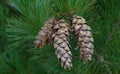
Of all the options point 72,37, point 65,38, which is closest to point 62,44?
point 65,38

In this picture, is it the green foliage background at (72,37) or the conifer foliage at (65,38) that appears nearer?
the conifer foliage at (65,38)

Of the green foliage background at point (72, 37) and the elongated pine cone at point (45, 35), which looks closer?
the elongated pine cone at point (45, 35)

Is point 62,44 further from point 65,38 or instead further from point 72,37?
point 72,37

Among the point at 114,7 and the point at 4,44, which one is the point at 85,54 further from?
the point at 4,44

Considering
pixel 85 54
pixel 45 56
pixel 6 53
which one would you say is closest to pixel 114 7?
pixel 45 56
